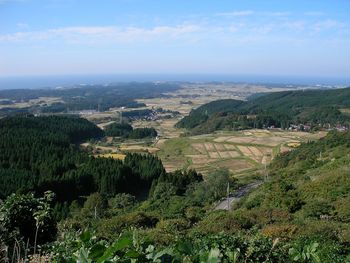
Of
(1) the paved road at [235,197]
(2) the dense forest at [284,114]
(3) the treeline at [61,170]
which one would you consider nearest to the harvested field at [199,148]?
(3) the treeline at [61,170]

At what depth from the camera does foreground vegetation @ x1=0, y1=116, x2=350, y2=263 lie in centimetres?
327

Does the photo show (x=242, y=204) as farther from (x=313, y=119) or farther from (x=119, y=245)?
(x=313, y=119)

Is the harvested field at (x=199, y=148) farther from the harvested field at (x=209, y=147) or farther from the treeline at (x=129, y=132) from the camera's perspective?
the treeline at (x=129, y=132)

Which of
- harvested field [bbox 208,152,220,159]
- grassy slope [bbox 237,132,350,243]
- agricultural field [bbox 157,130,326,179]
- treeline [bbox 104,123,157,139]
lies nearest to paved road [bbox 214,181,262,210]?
grassy slope [bbox 237,132,350,243]

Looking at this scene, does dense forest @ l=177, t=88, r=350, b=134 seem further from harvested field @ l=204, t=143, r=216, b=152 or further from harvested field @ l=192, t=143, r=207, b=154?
harvested field @ l=192, t=143, r=207, b=154

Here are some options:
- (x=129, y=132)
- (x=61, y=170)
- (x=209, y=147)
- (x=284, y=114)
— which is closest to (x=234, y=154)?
(x=209, y=147)

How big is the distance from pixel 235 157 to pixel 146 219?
40210 millimetres

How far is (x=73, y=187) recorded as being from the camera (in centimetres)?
4334

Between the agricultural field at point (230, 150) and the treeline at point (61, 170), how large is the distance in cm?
695

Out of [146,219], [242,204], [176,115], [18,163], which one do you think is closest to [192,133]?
[176,115]

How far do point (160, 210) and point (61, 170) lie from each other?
2078cm

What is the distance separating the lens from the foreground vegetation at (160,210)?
3273 millimetres

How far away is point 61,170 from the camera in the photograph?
46.8 m

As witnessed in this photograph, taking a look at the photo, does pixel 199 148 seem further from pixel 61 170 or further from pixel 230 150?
pixel 61 170
